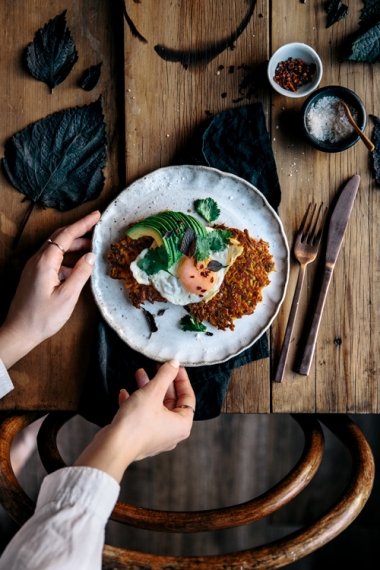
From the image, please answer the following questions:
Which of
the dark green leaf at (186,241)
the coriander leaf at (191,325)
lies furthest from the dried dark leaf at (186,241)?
the coriander leaf at (191,325)

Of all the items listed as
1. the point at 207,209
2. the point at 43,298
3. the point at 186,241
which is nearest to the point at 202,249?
the point at 186,241

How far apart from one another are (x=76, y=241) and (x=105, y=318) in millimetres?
265

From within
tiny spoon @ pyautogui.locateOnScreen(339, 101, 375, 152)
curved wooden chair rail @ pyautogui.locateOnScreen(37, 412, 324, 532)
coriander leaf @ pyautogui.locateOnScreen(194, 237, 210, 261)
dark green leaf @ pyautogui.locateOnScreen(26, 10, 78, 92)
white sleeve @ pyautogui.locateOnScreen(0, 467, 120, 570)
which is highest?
dark green leaf @ pyautogui.locateOnScreen(26, 10, 78, 92)

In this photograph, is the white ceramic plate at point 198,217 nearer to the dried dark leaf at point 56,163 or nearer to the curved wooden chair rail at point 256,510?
the dried dark leaf at point 56,163

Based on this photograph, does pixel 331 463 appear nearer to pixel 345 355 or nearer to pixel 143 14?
pixel 345 355

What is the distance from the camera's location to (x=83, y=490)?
115cm

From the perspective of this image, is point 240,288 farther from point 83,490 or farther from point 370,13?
Result: point 370,13

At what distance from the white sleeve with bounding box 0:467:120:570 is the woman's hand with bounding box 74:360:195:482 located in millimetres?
48

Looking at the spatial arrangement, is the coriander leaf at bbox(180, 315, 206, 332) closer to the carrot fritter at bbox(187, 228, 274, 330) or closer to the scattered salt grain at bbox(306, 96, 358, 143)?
the carrot fritter at bbox(187, 228, 274, 330)

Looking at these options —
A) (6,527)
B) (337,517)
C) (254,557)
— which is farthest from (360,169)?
(6,527)

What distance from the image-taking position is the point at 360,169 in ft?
5.43

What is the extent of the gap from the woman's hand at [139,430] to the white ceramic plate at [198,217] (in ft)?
0.47

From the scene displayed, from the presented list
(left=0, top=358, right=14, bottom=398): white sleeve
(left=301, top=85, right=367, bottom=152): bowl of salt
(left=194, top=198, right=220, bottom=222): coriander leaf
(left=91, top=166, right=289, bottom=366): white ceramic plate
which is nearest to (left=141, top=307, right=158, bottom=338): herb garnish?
(left=91, top=166, right=289, bottom=366): white ceramic plate

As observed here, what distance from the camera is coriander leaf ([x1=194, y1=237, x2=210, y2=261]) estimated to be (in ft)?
4.87
